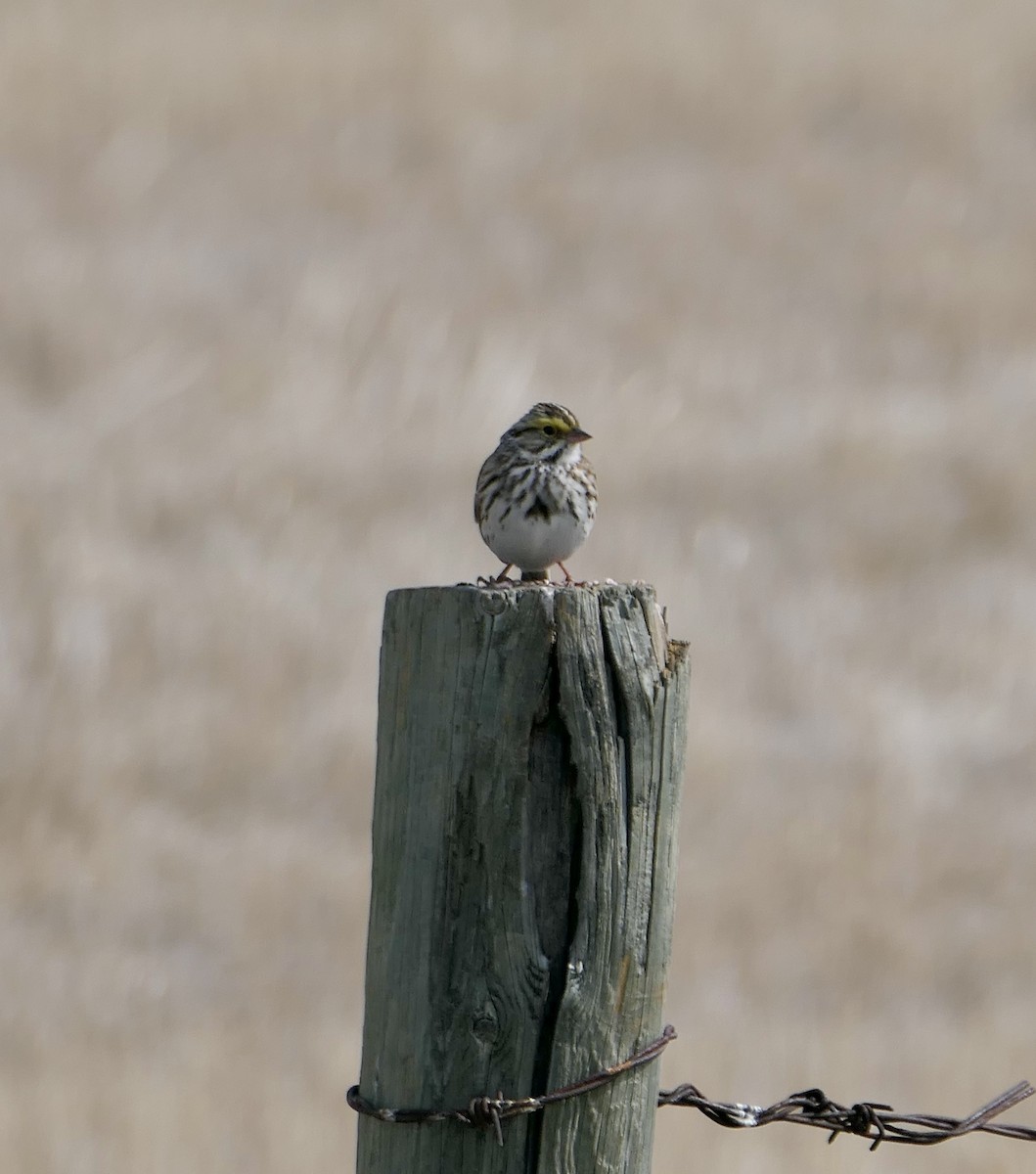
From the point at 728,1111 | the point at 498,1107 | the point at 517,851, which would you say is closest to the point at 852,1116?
the point at 728,1111

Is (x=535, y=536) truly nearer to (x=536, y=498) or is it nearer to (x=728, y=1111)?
(x=536, y=498)

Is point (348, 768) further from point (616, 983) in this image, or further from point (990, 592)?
point (616, 983)

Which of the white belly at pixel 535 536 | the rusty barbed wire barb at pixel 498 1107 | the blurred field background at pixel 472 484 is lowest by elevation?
the rusty barbed wire barb at pixel 498 1107

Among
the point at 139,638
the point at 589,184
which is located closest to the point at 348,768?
the point at 139,638

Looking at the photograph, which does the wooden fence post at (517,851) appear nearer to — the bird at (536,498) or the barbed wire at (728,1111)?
the barbed wire at (728,1111)

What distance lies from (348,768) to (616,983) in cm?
1216

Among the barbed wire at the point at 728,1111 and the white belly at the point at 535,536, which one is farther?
the white belly at the point at 535,536

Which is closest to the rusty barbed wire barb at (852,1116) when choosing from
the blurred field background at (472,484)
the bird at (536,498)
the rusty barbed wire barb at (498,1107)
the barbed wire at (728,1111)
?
the barbed wire at (728,1111)

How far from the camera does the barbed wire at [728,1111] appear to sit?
3352mm

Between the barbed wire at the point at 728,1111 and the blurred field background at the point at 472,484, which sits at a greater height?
the blurred field background at the point at 472,484

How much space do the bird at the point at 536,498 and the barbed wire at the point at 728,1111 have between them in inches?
99.4

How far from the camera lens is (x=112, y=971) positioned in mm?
12797

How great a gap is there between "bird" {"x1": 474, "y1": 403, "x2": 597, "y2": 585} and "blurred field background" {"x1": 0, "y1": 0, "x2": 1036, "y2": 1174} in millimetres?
3663

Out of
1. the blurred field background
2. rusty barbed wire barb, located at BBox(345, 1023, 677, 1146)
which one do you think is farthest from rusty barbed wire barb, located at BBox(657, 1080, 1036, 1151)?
the blurred field background
